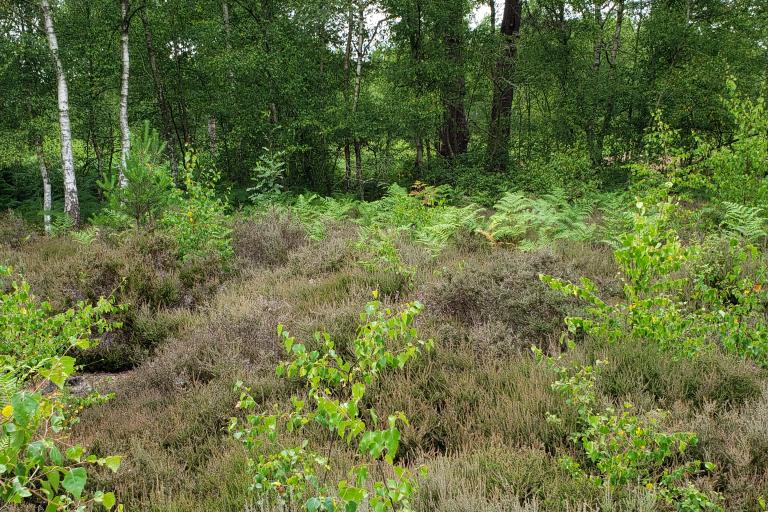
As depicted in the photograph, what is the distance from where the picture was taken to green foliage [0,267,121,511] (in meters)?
1.24

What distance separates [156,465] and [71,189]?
455 inches

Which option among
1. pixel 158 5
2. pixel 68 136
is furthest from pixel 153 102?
pixel 68 136

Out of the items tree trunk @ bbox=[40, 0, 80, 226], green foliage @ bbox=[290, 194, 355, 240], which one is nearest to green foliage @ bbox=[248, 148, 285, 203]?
green foliage @ bbox=[290, 194, 355, 240]

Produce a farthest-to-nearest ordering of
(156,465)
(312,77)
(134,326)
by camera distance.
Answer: (312,77) → (134,326) → (156,465)

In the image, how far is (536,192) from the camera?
40.4 feet

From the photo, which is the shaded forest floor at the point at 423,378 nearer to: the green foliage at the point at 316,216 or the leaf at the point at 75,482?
the green foliage at the point at 316,216

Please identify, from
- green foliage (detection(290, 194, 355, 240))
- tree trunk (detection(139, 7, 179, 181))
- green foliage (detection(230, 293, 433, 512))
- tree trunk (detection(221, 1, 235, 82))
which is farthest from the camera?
tree trunk (detection(139, 7, 179, 181))

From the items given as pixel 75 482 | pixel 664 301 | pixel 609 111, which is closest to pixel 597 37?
pixel 609 111

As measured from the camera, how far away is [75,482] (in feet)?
3.91

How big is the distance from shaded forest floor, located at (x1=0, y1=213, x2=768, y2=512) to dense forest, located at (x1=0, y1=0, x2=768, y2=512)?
3 centimetres

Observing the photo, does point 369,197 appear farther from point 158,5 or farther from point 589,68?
point 158,5

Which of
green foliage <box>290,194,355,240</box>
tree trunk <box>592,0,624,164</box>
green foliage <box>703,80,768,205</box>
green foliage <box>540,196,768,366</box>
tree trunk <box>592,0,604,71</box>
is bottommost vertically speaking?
green foliage <box>540,196,768,366</box>

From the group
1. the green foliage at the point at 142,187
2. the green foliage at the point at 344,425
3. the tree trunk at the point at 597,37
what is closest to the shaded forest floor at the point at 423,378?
the green foliage at the point at 344,425

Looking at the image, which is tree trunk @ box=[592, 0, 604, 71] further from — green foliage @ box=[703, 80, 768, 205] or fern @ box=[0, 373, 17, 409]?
fern @ box=[0, 373, 17, 409]
